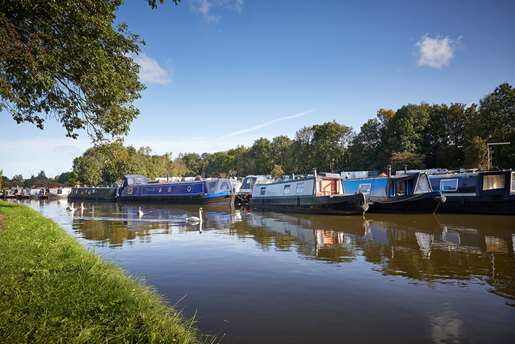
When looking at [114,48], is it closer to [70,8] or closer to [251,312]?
[70,8]

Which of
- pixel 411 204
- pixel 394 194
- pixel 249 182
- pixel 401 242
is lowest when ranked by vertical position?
pixel 401 242

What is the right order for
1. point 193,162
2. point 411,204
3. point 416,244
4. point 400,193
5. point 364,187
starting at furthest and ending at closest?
point 193,162
point 364,187
point 400,193
point 411,204
point 416,244

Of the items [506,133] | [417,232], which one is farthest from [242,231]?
[506,133]

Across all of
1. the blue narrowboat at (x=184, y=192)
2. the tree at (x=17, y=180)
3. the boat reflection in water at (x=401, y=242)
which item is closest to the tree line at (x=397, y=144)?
the blue narrowboat at (x=184, y=192)

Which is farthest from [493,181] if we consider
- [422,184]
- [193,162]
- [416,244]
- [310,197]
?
[193,162]

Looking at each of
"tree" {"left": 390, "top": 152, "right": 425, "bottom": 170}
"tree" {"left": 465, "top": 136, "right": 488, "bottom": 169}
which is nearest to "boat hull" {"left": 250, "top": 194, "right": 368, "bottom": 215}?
"tree" {"left": 465, "top": 136, "right": 488, "bottom": 169}

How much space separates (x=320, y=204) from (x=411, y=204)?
5350 millimetres

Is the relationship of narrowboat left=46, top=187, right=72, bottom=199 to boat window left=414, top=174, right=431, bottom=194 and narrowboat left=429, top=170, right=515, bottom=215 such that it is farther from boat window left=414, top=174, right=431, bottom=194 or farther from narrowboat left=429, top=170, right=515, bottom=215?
narrowboat left=429, top=170, right=515, bottom=215

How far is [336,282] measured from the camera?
24.9 ft

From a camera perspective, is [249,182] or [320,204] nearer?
[320,204]

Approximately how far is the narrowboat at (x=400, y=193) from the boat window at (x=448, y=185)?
92 centimetres

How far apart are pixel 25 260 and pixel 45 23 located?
539 cm

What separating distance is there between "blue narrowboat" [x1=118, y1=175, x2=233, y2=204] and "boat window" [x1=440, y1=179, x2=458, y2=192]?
19.8m

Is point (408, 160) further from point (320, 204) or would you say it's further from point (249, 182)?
point (320, 204)
